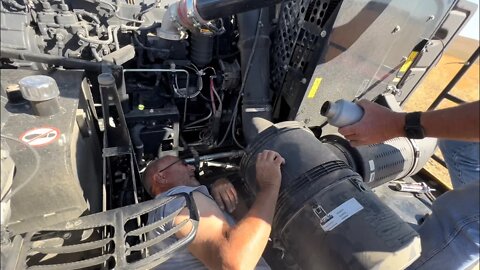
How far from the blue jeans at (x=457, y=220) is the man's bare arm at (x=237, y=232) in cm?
92

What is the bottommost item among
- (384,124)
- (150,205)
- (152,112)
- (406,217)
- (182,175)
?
(406,217)

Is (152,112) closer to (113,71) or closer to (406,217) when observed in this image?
(113,71)

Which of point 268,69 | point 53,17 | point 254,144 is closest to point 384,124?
point 254,144

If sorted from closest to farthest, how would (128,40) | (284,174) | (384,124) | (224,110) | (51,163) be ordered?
(51,163) → (384,124) → (284,174) → (128,40) → (224,110)

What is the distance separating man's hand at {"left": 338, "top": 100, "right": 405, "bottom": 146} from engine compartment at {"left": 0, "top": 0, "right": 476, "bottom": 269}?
0.31 m

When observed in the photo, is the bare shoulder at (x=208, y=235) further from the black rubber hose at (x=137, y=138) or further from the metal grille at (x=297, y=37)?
the metal grille at (x=297, y=37)

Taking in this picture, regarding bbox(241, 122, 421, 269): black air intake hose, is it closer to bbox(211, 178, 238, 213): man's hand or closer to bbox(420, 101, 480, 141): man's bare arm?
bbox(211, 178, 238, 213): man's hand

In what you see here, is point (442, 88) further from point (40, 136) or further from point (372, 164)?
point (40, 136)

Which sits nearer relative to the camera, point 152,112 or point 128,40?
point 152,112

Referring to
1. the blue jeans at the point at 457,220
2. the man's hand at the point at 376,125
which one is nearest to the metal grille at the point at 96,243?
the man's hand at the point at 376,125

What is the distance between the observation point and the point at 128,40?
215 cm

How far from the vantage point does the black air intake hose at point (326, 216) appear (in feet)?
4.30

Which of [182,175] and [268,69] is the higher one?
[268,69]

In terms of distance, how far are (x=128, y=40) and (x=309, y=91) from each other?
1.33m
